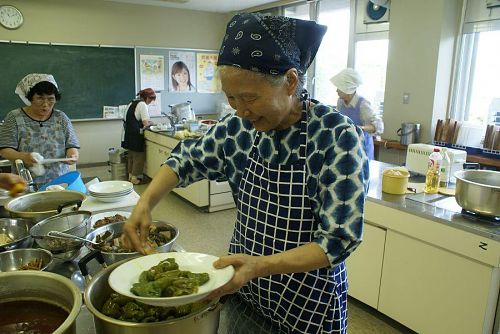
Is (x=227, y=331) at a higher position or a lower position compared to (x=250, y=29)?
lower

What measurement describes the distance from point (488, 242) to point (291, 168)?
124 cm

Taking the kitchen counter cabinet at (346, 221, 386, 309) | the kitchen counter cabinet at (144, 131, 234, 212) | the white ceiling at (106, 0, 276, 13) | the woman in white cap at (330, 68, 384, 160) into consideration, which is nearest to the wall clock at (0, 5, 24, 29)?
the white ceiling at (106, 0, 276, 13)

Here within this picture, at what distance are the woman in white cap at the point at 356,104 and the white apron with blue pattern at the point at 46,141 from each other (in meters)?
2.56

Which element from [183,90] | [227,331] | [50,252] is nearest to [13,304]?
[50,252]

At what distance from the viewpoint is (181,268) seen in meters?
0.90

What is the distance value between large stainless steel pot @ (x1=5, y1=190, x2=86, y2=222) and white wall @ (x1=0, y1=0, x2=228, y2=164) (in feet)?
15.5

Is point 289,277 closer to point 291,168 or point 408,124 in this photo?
point 291,168

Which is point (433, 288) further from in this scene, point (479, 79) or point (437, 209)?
point (479, 79)

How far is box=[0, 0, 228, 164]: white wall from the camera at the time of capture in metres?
5.45

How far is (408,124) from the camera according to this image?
162 inches

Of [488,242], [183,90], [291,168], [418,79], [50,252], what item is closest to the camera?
[291,168]

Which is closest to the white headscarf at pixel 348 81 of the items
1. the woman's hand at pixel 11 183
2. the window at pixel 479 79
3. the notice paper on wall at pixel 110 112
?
the window at pixel 479 79

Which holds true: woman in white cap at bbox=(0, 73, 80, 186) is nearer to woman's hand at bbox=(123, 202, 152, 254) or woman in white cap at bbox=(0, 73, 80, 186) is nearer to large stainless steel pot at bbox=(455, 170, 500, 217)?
woman's hand at bbox=(123, 202, 152, 254)

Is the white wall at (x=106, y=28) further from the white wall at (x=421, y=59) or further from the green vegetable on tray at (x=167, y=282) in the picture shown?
the green vegetable on tray at (x=167, y=282)
